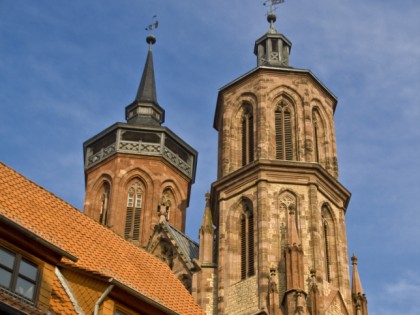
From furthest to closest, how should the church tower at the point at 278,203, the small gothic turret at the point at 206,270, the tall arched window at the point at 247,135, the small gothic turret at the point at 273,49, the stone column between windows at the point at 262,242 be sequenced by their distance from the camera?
the small gothic turret at the point at 273,49 < the tall arched window at the point at 247,135 < the small gothic turret at the point at 206,270 < the church tower at the point at 278,203 < the stone column between windows at the point at 262,242

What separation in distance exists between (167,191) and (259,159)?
1425cm

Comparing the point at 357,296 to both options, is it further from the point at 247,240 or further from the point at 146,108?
the point at 146,108

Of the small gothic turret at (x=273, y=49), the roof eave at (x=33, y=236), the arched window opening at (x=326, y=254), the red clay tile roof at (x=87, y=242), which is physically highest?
the small gothic turret at (x=273, y=49)

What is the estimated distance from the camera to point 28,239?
41.8 ft

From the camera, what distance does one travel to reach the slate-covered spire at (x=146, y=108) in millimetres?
49188

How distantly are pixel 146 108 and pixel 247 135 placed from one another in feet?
53.2

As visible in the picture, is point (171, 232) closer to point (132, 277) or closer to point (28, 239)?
point (132, 277)

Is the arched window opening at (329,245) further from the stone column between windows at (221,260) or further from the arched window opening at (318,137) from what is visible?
the stone column between windows at (221,260)

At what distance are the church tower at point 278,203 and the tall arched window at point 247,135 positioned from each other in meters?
0.05

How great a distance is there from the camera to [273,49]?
3944 centimetres

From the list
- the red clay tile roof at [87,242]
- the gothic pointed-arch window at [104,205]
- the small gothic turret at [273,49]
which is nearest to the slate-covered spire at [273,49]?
the small gothic turret at [273,49]

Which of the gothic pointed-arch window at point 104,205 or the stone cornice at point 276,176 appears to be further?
the gothic pointed-arch window at point 104,205

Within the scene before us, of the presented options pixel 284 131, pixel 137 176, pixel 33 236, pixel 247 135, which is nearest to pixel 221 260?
pixel 247 135

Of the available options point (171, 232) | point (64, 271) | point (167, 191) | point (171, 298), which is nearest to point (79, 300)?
point (64, 271)
